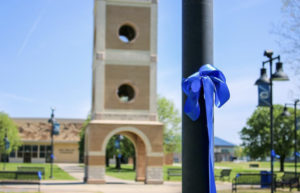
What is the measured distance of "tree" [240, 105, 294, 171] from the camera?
59812 mm

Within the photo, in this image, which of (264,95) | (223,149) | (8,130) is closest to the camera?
(264,95)

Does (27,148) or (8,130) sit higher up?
(8,130)

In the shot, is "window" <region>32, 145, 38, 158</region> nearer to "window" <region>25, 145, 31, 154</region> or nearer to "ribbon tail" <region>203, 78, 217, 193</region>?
"window" <region>25, 145, 31, 154</region>

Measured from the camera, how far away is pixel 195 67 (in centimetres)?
337

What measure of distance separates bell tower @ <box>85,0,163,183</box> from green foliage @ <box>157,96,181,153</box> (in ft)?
76.9

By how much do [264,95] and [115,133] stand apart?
15.1 meters

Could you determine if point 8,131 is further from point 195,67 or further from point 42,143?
point 195,67

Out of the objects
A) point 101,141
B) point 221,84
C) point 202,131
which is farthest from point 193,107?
point 101,141

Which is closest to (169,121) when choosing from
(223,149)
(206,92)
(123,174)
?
(123,174)

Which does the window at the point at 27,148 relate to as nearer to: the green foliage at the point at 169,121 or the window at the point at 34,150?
the window at the point at 34,150

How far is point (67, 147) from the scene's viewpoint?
81125mm

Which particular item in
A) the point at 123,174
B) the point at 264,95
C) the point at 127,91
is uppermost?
the point at 127,91

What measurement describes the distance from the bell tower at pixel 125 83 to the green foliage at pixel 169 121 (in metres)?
23.4

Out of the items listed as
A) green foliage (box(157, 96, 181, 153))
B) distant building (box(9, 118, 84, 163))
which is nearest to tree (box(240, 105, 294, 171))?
green foliage (box(157, 96, 181, 153))
